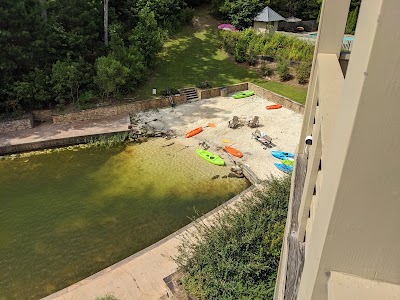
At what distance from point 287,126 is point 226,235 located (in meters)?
11.8

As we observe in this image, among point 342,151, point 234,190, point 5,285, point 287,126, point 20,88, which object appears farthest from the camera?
point 287,126

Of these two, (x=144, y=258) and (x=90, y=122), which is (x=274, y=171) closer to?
(x=144, y=258)

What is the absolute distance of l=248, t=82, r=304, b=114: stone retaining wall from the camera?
2036 cm

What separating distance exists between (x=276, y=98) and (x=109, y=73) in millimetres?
10724

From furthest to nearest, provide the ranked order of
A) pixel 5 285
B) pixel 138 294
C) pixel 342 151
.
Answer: pixel 5 285
pixel 138 294
pixel 342 151

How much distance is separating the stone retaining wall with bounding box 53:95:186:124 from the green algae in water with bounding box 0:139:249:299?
2701 millimetres

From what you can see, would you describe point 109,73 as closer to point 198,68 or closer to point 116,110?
point 116,110

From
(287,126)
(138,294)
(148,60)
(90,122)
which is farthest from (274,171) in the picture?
(148,60)

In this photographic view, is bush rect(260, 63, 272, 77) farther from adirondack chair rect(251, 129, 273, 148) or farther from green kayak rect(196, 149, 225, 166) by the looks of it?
green kayak rect(196, 149, 225, 166)

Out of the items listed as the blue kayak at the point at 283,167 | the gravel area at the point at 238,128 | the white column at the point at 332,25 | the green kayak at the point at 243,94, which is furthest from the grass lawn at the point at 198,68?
the white column at the point at 332,25

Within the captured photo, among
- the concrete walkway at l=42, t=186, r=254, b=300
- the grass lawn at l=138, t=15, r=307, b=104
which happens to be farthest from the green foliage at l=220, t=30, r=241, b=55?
the concrete walkway at l=42, t=186, r=254, b=300

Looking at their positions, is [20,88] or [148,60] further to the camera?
[148,60]

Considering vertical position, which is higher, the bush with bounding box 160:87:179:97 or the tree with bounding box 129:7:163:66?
the tree with bounding box 129:7:163:66

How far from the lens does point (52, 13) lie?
19781mm
